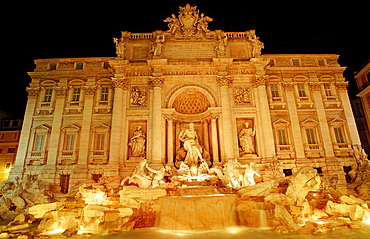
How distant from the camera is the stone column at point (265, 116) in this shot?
58.7ft

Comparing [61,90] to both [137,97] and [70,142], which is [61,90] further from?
[137,97]

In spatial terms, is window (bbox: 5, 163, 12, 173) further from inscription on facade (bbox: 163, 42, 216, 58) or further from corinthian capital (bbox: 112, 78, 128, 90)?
inscription on facade (bbox: 163, 42, 216, 58)

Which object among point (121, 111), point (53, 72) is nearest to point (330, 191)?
point (121, 111)

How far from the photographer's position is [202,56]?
2030cm

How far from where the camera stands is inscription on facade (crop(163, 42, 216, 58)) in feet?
66.5

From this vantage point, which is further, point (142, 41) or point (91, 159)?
point (142, 41)

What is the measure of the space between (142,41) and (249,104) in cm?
1129

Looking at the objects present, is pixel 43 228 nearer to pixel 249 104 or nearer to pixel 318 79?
pixel 249 104

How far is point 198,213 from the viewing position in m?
10.3

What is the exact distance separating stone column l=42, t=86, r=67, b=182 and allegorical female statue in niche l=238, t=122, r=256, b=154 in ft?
50.0

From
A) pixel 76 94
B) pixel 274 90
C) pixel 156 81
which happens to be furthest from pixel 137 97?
pixel 274 90

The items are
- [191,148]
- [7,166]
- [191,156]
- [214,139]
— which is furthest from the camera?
[7,166]

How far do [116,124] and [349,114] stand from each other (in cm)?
2024

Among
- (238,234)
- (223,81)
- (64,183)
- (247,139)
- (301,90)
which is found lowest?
(238,234)
